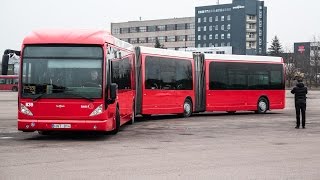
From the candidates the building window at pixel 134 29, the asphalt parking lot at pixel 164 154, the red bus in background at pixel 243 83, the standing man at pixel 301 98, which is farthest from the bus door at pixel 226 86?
the building window at pixel 134 29

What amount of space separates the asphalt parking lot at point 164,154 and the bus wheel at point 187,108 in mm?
7620

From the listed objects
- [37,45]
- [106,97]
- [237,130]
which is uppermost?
[37,45]

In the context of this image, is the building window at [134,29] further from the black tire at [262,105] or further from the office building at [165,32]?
the black tire at [262,105]

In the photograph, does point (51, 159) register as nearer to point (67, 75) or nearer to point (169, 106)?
point (67, 75)

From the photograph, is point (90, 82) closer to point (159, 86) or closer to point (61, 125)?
point (61, 125)

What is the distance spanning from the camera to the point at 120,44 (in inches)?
731

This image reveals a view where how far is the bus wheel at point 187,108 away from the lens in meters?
27.2

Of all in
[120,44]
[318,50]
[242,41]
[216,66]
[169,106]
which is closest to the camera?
[120,44]

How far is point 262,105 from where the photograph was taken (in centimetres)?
3044

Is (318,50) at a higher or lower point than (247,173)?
higher

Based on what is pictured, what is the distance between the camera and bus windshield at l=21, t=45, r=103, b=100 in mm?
15367

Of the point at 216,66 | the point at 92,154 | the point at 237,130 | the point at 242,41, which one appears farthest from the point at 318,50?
the point at 92,154

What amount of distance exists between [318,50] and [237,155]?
11057cm

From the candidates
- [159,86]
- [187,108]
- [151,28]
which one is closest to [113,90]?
[159,86]
